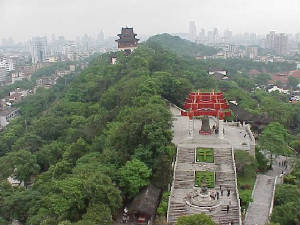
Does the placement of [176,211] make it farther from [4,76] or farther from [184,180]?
[4,76]

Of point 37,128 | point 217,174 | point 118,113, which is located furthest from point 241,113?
point 37,128

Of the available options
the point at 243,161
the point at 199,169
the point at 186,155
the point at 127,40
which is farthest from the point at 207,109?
the point at 127,40

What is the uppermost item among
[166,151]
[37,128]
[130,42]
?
[130,42]

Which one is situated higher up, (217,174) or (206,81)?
(206,81)

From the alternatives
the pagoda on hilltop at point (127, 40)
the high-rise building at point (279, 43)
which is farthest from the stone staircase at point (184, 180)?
the high-rise building at point (279, 43)

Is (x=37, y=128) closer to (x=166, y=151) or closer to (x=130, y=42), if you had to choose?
(x=166, y=151)

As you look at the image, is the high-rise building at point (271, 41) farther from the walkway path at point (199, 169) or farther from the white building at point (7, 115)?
the walkway path at point (199, 169)

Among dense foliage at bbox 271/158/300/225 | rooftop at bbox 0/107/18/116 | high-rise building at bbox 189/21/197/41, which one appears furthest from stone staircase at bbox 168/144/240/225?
high-rise building at bbox 189/21/197/41
